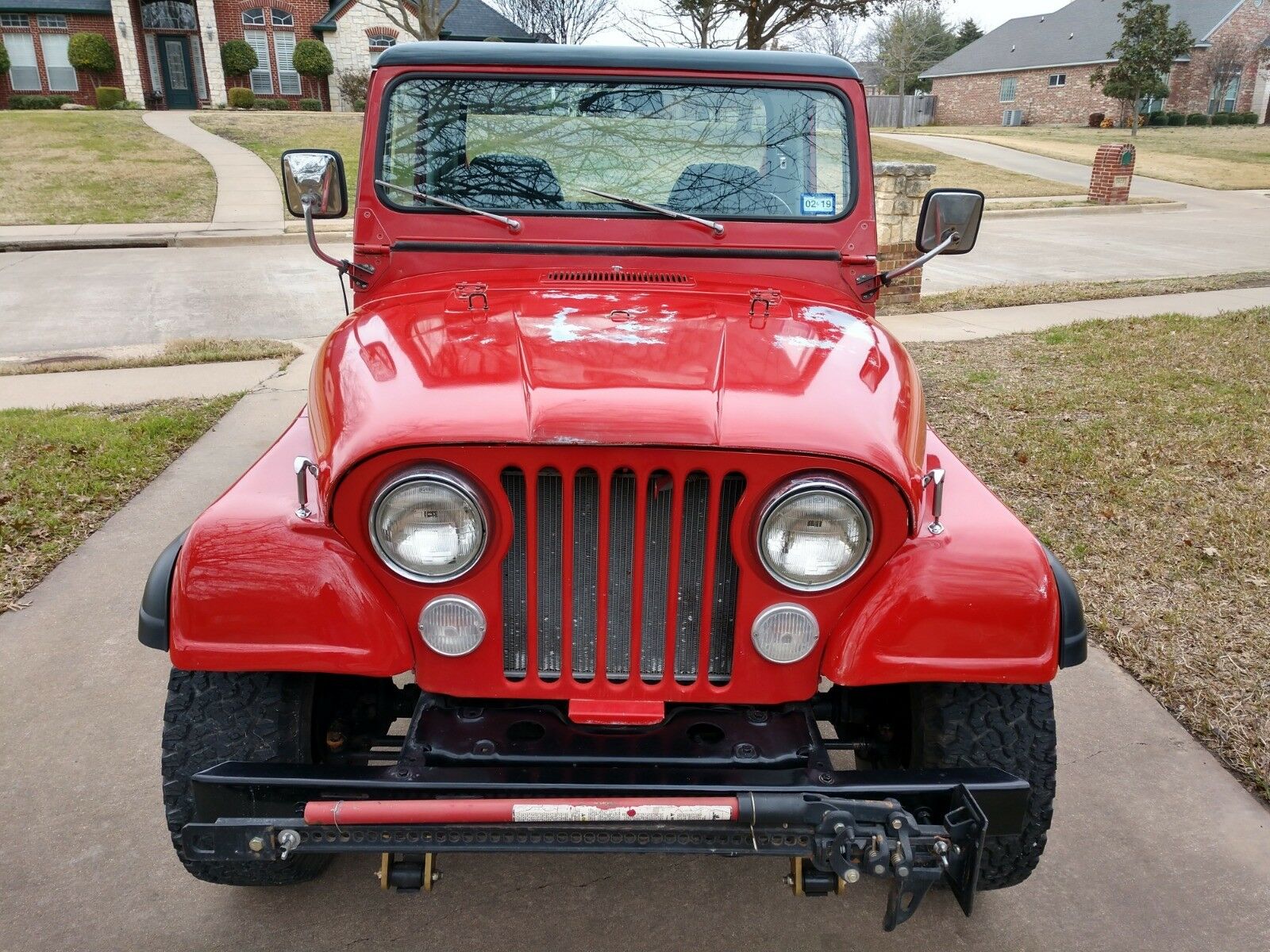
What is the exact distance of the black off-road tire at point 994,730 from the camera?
6.54 feet

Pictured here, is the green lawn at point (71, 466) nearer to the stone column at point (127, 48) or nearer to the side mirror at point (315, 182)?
the side mirror at point (315, 182)

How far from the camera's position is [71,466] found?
4.94 m

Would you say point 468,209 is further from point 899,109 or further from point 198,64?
point 899,109

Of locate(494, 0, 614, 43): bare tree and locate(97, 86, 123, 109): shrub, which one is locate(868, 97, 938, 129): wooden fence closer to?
locate(494, 0, 614, 43): bare tree

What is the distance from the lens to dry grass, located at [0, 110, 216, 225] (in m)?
14.9

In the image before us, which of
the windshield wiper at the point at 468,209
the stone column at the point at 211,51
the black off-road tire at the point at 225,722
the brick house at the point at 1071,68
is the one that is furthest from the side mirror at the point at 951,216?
the brick house at the point at 1071,68

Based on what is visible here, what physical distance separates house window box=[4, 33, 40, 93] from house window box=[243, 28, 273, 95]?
634 cm

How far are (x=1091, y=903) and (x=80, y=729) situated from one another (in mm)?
2787

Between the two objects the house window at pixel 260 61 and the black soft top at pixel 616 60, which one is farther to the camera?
the house window at pixel 260 61

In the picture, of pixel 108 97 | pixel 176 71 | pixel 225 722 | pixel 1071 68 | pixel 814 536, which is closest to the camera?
pixel 814 536

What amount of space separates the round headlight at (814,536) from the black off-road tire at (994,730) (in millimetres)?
432

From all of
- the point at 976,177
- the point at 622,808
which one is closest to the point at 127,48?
the point at 976,177

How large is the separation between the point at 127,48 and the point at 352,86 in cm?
673

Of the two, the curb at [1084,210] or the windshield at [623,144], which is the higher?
the windshield at [623,144]
